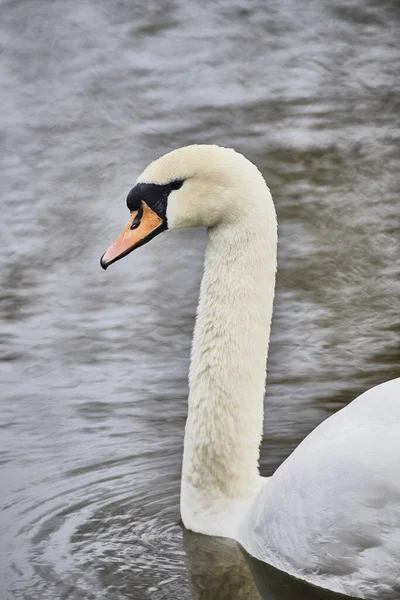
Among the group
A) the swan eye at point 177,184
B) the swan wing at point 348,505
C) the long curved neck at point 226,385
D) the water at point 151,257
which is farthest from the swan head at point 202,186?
the water at point 151,257

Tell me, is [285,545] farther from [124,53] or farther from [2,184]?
[124,53]

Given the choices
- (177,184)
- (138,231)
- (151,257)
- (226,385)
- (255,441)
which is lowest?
(151,257)

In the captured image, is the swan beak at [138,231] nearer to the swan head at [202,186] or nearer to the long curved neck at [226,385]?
the swan head at [202,186]

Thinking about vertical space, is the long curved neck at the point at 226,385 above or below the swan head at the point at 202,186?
below

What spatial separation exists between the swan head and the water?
104 cm

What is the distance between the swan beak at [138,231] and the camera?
5078mm

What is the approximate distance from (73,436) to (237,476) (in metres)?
1.11

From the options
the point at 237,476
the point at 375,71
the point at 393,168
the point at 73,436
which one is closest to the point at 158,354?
the point at 73,436

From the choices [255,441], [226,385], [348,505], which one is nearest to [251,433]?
[255,441]

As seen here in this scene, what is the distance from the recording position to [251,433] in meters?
5.13

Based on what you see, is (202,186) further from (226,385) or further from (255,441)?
(255,441)

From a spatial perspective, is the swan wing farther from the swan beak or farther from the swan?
the swan beak

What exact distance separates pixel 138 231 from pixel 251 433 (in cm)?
85

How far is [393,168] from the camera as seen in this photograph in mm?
9367
